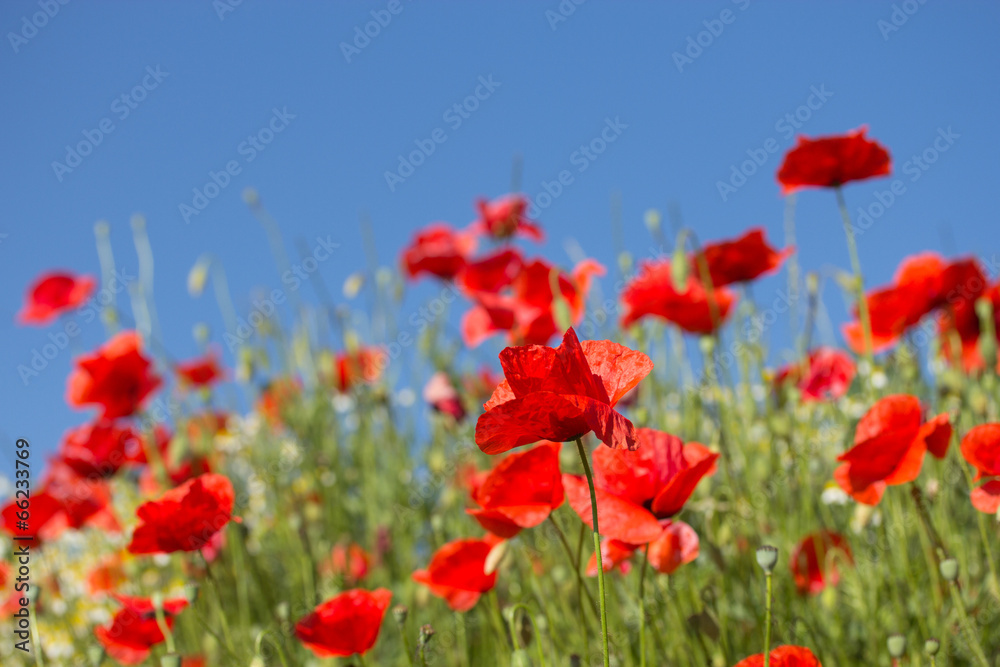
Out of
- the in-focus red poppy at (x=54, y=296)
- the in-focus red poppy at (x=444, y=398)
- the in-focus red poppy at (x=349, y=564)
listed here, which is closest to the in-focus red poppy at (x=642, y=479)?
the in-focus red poppy at (x=349, y=564)

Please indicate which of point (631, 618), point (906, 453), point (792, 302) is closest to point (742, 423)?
point (792, 302)

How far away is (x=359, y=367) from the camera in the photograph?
3775mm

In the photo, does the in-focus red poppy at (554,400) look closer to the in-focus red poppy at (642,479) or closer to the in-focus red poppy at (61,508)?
the in-focus red poppy at (642,479)

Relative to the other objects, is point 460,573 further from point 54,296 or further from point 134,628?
point 54,296

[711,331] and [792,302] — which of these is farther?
[792,302]

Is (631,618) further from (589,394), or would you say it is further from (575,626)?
(589,394)

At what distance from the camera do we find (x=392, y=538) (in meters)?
3.35

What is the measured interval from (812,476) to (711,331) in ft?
1.84

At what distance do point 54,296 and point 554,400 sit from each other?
3.34 m

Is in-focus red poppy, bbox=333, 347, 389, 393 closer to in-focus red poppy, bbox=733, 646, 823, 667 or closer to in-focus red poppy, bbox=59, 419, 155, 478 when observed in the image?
in-focus red poppy, bbox=59, 419, 155, 478

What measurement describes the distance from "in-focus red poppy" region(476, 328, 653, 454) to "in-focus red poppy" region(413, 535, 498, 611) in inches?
23.0

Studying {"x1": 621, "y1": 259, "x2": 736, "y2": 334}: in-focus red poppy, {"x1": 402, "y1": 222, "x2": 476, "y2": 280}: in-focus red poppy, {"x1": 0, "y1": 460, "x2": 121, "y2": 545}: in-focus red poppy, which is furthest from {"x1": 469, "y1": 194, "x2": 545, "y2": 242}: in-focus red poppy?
{"x1": 0, "y1": 460, "x2": 121, "y2": 545}: in-focus red poppy

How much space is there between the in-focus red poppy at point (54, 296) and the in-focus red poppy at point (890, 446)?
323 centimetres

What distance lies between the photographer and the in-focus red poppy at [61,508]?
282cm
